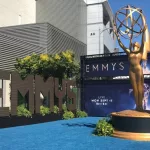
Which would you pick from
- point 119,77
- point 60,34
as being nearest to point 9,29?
point 60,34

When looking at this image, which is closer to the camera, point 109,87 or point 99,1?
point 109,87

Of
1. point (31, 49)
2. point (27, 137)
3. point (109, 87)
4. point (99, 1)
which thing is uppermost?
point (99, 1)

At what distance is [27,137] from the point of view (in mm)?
14336

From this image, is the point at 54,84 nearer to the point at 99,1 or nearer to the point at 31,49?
the point at 31,49

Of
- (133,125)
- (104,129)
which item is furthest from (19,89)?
(133,125)

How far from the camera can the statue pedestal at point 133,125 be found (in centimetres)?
1366

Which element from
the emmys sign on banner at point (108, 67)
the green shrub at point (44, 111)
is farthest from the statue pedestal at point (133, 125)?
the emmys sign on banner at point (108, 67)

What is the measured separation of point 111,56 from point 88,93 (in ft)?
12.6

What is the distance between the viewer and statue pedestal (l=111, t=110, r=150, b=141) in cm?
1366

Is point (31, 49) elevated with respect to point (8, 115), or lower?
elevated

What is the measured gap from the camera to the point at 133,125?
45.6 ft

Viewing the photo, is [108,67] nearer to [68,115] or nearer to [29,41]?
[68,115]

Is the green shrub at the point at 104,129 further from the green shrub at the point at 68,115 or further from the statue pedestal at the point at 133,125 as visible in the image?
the green shrub at the point at 68,115

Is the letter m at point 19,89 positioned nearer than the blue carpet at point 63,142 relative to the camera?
A: No
